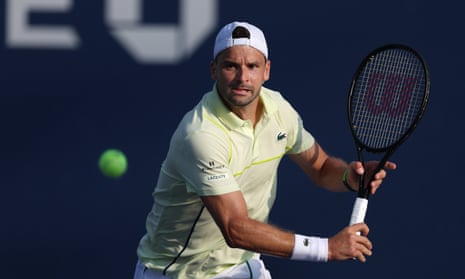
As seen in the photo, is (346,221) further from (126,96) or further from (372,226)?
(126,96)

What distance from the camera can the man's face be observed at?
125 inches

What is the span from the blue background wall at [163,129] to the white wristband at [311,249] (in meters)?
1.28

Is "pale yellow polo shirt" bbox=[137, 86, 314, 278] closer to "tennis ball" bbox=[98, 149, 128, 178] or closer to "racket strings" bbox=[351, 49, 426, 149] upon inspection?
"racket strings" bbox=[351, 49, 426, 149]

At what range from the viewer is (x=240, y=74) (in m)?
3.15

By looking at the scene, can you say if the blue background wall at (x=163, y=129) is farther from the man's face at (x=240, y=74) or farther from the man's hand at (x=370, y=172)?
the man's face at (x=240, y=74)

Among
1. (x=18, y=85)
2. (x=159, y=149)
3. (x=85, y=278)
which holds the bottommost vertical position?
(x=85, y=278)

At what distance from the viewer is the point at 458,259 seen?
4.42 meters

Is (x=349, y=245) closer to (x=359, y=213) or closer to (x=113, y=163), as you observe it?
(x=359, y=213)

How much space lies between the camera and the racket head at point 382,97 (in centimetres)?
347

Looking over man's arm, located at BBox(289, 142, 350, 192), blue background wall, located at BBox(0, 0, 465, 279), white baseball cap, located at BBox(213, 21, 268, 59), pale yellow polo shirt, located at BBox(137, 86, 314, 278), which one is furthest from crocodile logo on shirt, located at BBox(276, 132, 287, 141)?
blue background wall, located at BBox(0, 0, 465, 279)

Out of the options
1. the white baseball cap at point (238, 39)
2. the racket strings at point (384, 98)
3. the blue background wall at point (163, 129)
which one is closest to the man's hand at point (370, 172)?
the racket strings at point (384, 98)

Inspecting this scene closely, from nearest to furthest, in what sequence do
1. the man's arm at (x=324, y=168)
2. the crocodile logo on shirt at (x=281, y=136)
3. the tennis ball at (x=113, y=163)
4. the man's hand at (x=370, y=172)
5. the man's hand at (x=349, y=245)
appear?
the man's hand at (x=349, y=245) < the man's hand at (x=370, y=172) < the crocodile logo on shirt at (x=281, y=136) < the man's arm at (x=324, y=168) < the tennis ball at (x=113, y=163)

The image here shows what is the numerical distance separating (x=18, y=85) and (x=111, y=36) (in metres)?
0.47

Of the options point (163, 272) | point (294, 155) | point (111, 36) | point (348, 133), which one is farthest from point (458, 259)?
point (111, 36)
